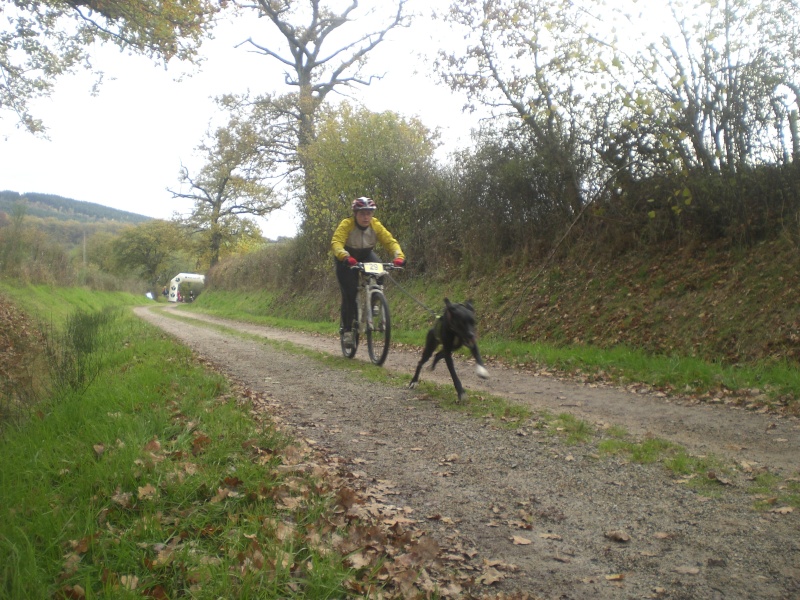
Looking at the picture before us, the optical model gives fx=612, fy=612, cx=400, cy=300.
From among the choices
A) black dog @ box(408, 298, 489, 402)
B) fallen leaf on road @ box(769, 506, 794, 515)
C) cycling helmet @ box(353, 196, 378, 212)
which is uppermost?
cycling helmet @ box(353, 196, 378, 212)

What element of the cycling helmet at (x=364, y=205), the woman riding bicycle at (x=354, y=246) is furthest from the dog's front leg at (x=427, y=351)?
the cycling helmet at (x=364, y=205)

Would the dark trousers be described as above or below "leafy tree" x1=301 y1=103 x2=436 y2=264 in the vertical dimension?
below

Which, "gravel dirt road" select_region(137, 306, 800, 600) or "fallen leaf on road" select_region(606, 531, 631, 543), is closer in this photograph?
"gravel dirt road" select_region(137, 306, 800, 600)

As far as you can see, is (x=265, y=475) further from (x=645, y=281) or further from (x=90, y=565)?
(x=645, y=281)

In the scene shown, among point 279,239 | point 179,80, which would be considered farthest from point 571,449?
point 279,239

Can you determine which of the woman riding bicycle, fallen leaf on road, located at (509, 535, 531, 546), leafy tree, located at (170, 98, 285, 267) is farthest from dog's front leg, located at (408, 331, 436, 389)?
leafy tree, located at (170, 98, 285, 267)

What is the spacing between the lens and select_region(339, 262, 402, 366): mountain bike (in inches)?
354

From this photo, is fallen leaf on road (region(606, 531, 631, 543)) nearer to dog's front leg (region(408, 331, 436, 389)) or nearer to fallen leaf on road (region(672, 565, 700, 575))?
fallen leaf on road (region(672, 565, 700, 575))

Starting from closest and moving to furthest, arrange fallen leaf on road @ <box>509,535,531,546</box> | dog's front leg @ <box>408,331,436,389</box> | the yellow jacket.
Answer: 1. fallen leaf on road @ <box>509,535,531,546</box>
2. dog's front leg @ <box>408,331,436,389</box>
3. the yellow jacket

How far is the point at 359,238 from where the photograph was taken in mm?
9375

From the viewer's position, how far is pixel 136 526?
3.19 m

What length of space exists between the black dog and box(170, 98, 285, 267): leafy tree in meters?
26.1

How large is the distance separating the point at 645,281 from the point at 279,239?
77.3 ft

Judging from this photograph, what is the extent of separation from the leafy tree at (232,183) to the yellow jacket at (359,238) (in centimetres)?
2311
